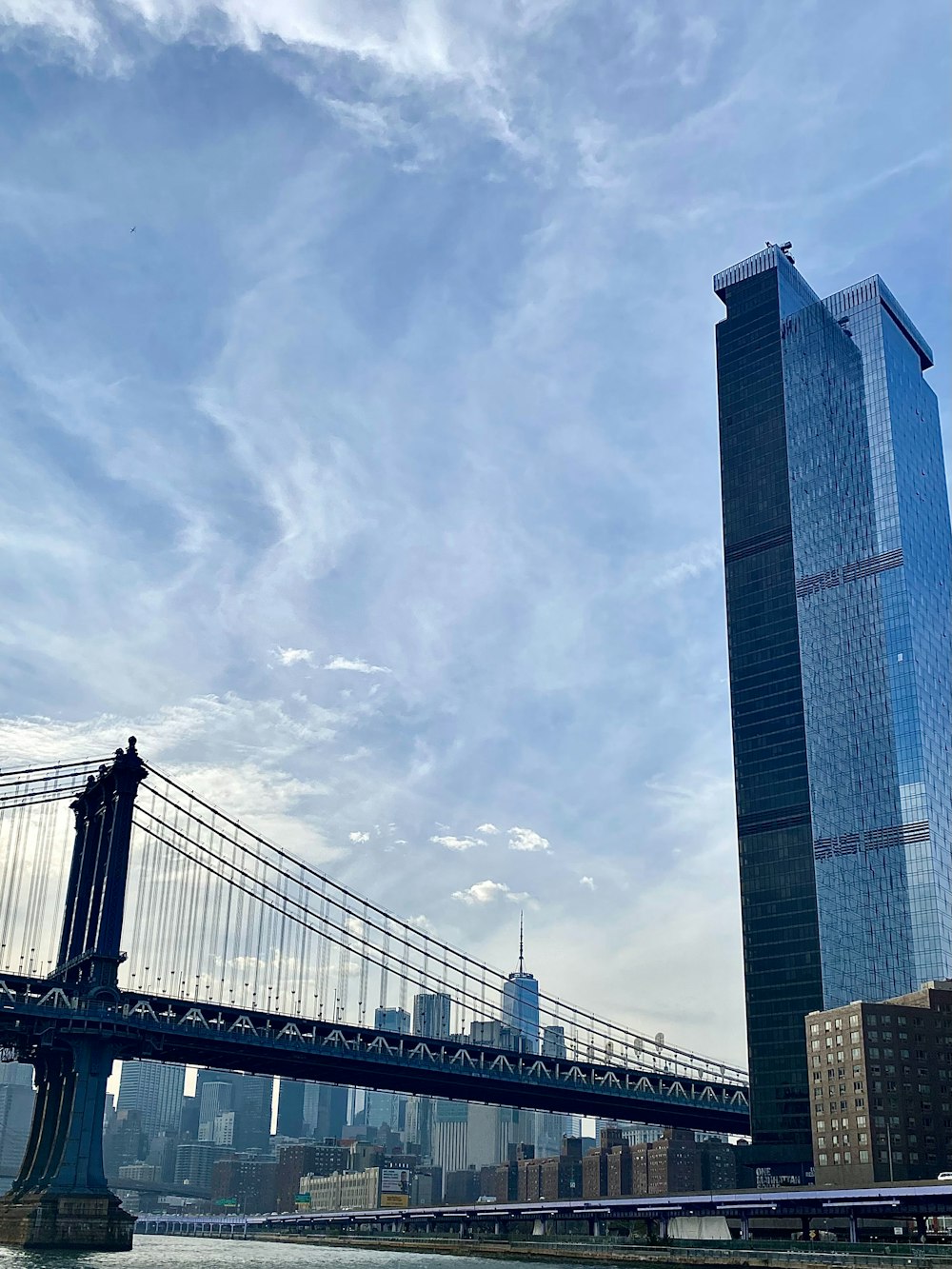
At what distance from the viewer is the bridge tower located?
348 feet

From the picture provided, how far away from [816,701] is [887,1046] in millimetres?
62913

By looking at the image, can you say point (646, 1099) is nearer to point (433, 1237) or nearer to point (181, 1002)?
point (433, 1237)

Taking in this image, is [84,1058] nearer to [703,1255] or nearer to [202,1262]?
[202,1262]

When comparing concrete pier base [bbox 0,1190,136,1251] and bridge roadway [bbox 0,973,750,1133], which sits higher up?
bridge roadway [bbox 0,973,750,1133]

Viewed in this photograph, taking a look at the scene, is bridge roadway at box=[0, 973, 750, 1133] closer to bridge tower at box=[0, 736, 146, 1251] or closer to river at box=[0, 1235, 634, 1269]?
bridge tower at box=[0, 736, 146, 1251]

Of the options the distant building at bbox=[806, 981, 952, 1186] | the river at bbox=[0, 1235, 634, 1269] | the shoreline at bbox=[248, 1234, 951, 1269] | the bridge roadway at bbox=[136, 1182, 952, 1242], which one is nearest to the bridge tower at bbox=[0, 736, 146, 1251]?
the river at bbox=[0, 1235, 634, 1269]

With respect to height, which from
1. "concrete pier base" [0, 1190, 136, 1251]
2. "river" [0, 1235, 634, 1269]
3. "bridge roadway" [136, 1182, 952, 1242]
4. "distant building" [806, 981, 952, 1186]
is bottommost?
"river" [0, 1235, 634, 1269]

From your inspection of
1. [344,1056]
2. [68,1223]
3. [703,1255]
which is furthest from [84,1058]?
[703,1255]

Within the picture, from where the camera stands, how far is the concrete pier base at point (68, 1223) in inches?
4080

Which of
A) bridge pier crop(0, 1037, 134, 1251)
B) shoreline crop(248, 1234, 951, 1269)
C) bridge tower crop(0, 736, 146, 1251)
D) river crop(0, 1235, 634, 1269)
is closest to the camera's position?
shoreline crop(248, 1234, 951, 1269)

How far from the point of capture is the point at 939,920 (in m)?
185

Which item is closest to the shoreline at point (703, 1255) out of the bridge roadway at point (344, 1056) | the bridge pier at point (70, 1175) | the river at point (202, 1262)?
the river at point (202, 1262)

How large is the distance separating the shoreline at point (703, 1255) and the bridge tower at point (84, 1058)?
3951cm

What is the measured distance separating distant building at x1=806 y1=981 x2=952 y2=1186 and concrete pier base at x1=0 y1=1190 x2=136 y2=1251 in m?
77.1
